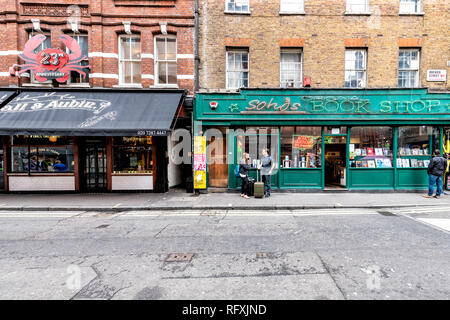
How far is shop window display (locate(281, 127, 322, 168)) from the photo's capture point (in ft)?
34.4

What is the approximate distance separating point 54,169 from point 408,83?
1729 cm

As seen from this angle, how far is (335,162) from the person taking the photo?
11.6 meters

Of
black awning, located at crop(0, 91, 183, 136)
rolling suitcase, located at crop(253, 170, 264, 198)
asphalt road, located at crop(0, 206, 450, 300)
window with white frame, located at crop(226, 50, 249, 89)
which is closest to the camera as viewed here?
asphalt road, located at crop(0, 206, 450, 300)

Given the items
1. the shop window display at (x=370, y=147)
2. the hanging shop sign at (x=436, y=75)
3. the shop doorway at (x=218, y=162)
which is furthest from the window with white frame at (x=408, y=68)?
the shop doorway at (x=218, y=162)

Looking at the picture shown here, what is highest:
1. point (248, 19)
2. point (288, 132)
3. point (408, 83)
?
point (248, 19)

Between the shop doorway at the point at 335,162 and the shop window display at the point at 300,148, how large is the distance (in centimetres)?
69

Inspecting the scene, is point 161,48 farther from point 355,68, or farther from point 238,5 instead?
point 355,68

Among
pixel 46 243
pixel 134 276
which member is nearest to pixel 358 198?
pixel 134 276

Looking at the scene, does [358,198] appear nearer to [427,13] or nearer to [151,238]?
[151,238]

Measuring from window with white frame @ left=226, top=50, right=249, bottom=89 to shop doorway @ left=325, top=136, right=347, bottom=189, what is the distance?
4.97 m

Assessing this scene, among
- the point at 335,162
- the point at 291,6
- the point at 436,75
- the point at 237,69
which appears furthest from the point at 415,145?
the point at 237,69

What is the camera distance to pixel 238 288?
10.1ft

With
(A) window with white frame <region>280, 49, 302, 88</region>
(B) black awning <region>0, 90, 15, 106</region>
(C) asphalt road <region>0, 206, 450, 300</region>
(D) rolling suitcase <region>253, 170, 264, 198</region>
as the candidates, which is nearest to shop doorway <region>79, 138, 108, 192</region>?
(B) black awning <region>0, 90, 15, 106</region>

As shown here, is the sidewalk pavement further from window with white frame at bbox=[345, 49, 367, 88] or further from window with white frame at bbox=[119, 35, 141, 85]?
window with white frame at bbox=[119, 35, 141, 85]
